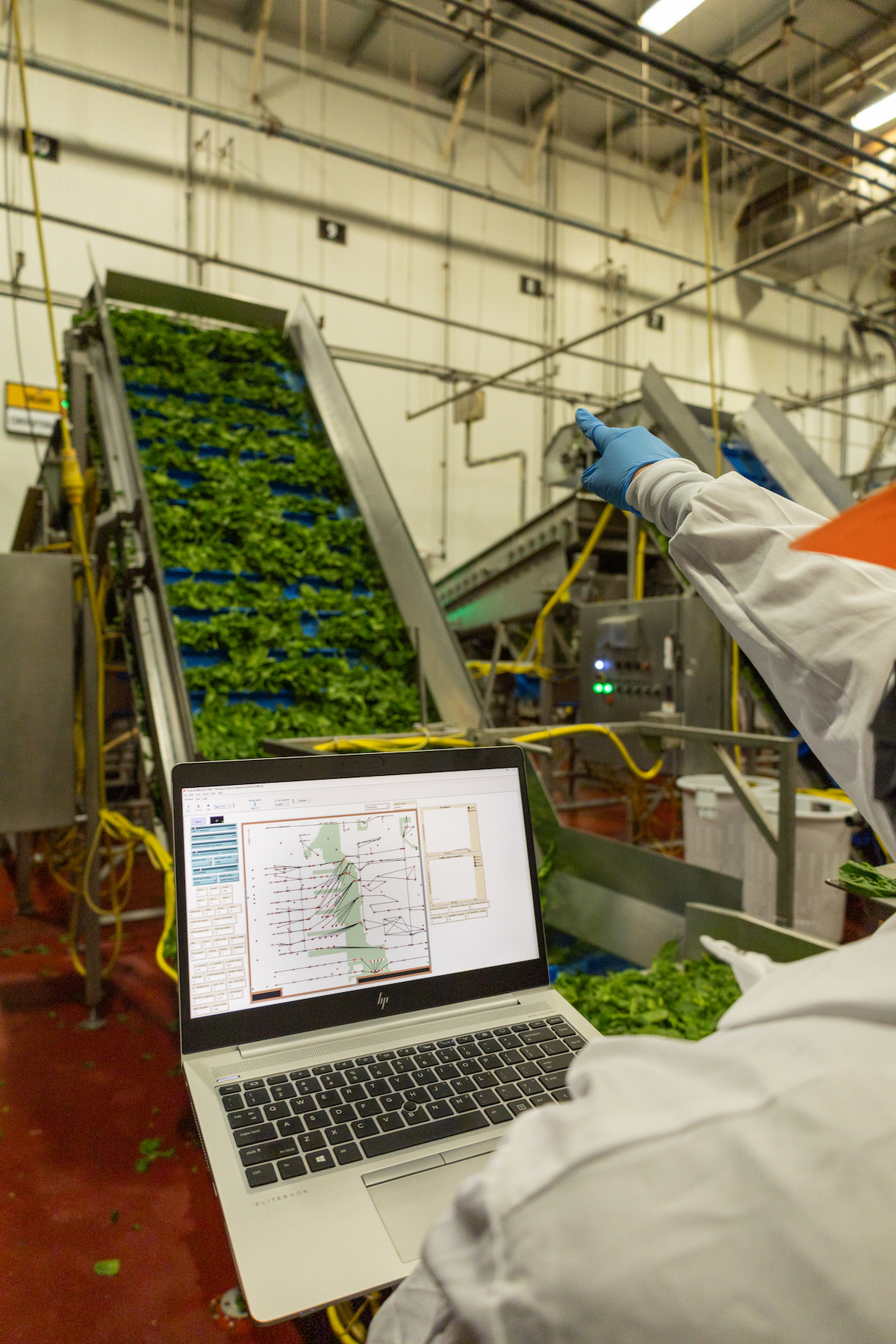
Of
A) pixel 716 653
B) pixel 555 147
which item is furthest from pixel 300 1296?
pixel 555 147

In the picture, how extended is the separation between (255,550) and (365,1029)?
9.33ft

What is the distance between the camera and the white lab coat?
0.33 meters

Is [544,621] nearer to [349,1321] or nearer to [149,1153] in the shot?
[149,1153]

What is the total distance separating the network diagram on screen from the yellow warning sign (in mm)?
6441

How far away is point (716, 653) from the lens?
400cm

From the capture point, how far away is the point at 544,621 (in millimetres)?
5684

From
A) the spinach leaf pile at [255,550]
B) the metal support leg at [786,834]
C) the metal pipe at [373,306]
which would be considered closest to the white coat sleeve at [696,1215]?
the metal support leg at [786,834]

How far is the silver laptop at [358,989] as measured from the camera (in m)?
0.72

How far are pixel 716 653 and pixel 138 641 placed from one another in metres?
2.76

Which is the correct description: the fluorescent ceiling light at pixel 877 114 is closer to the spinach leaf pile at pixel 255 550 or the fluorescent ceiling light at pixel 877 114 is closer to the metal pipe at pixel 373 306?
the metal pipe at pixel 373 306

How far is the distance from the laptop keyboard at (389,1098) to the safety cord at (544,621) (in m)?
4.25

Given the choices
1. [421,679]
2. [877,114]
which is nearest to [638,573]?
[421,679]

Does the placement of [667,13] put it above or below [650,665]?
above

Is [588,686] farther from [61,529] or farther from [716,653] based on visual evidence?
[61,529]
